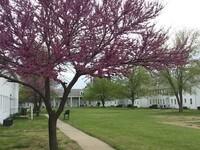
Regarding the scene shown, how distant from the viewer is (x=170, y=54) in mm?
10836

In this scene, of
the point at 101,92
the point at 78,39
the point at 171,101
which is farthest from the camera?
the point at 101,92

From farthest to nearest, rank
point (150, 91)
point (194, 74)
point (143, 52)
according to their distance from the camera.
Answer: point (150, 91)
point (194, 74)
point (143, 52)

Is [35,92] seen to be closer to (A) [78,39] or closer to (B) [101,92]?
(A) [78,39]

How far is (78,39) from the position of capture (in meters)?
10.1

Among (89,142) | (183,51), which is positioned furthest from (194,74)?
(183,51)

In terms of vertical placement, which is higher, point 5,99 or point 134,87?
point 134,87

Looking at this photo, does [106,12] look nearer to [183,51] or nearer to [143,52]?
[143,52]

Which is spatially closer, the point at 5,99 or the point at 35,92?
the point at 5,99

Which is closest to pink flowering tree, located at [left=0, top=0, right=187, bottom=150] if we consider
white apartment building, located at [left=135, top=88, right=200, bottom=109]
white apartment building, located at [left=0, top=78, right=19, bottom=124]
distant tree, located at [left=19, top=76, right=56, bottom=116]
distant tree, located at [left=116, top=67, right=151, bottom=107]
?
distant tree, located at [left=19, top=76, right=56, bottom=116]

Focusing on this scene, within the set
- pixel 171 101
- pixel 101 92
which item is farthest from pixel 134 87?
pixel 101 92

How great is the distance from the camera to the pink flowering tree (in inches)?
365

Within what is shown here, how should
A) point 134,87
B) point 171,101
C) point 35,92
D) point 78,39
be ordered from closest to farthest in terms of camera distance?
point 78,39 → point 35,92 → point 134,87 → point 171,101

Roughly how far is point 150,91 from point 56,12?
272ft

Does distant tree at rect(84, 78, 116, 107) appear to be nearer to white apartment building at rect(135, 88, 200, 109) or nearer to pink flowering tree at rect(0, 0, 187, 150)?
white apartment building at rect(135, 88, 200, 109)
